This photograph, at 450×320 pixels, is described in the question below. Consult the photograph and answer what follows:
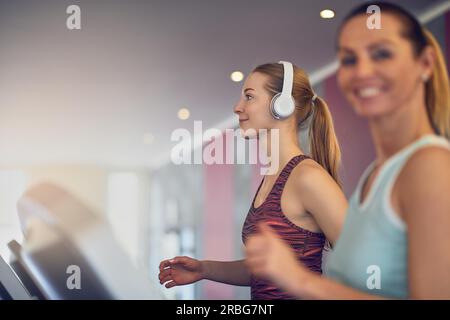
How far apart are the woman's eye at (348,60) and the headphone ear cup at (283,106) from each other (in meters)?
0.18

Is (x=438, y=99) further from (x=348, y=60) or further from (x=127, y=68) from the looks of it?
(x=127, y=68)

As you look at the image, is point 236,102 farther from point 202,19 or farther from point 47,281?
point 47,281

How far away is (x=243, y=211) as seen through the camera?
1.76m

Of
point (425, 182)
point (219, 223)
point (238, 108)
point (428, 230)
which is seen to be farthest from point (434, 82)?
point (219, 223)

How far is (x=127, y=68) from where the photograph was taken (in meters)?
1.86

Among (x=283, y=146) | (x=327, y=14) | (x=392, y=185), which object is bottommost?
(x=392, y=185)

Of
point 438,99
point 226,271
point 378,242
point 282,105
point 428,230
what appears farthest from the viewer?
point 226,271

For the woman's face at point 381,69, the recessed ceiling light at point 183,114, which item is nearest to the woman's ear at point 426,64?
the woman's face at point 381,69

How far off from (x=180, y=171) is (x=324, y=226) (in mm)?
493

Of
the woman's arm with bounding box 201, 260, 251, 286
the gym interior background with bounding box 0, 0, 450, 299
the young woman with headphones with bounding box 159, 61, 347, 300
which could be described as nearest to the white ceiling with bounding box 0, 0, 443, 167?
the gym interior background with bounding box 0, 0, 450, 299

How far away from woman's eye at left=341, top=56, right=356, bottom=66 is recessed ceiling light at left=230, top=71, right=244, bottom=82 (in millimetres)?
354

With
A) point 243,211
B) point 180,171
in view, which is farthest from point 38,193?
point 243,211

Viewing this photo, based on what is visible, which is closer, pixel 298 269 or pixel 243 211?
pixel 298 269

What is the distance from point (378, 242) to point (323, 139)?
1.53ft
